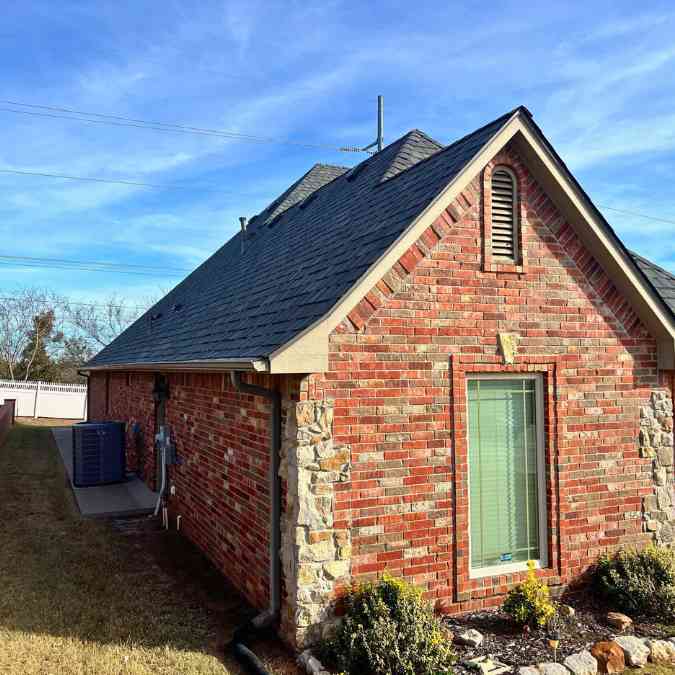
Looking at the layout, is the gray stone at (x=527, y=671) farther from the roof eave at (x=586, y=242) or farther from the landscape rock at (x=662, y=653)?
the roof eave at (x=586, y=242)

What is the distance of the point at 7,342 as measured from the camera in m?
48.3

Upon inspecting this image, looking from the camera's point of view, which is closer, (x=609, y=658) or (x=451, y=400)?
(x=609, y=658)

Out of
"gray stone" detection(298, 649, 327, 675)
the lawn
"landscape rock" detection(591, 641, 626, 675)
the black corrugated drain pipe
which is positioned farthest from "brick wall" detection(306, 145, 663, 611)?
the lawn

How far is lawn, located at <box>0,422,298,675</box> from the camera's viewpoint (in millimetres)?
5332

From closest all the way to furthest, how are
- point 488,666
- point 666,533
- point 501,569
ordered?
point 488,666, point 501,569, point 666,533

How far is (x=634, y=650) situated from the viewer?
5.52 m

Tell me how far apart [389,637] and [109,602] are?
3322 millimetres

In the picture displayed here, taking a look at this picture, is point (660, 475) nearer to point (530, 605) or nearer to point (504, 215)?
point (530, 605)

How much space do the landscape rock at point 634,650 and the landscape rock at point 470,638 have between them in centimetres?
127

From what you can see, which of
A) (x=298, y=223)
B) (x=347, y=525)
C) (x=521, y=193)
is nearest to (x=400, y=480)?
(x=347, y=525)

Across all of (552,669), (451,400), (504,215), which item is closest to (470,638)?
(552,669)

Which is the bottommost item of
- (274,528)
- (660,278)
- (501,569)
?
(501,569)

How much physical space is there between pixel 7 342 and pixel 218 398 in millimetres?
47410

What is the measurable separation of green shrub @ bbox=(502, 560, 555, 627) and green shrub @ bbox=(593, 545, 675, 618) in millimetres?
994
